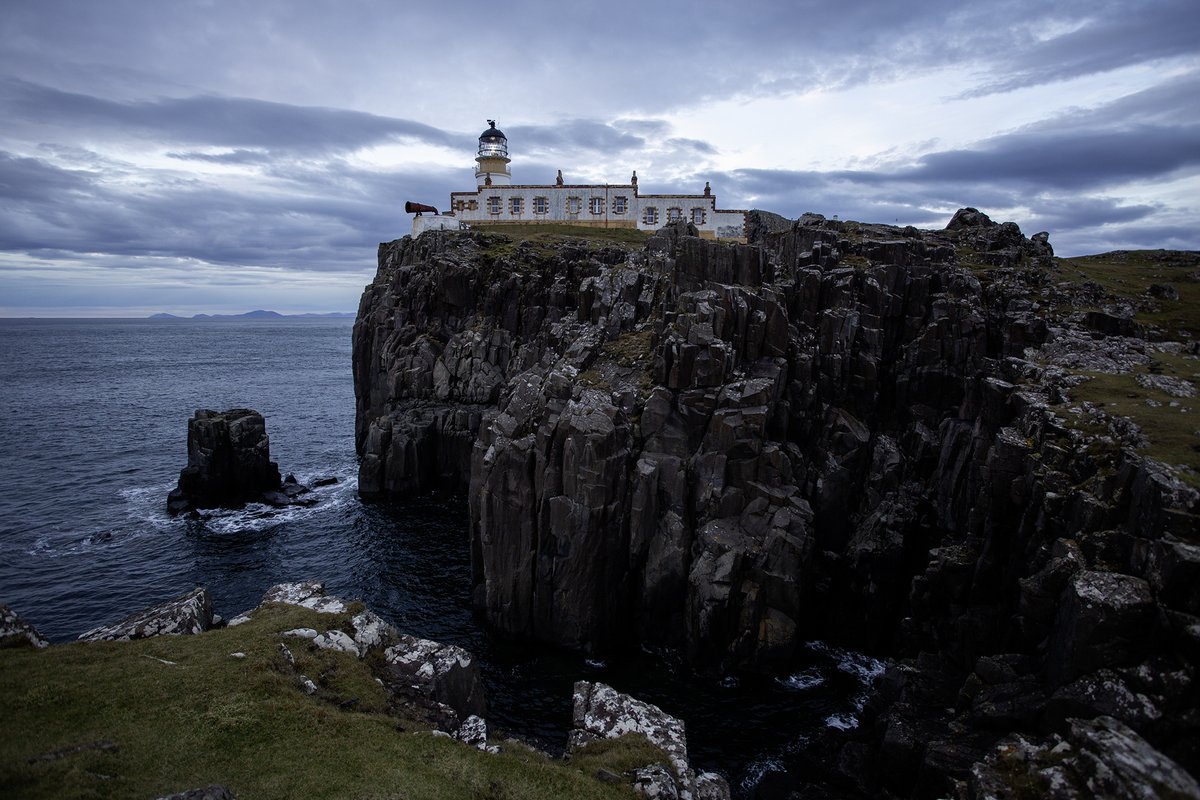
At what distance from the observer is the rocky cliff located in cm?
2192

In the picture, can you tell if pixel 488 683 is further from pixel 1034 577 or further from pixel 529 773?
pixel 1034 577

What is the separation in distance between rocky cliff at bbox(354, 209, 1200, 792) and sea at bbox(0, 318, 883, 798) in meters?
2.56

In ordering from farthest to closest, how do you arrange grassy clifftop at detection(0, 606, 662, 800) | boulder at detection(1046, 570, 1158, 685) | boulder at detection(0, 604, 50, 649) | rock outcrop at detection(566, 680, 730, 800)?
boulder at detection(0, 604, 50, 649) → rock outcrop at detection(566, 680, 730, 800) → boulder at detection(1046, 570, 1158, 685) → grassy clifftop at detection(0, 606, 662, 800)

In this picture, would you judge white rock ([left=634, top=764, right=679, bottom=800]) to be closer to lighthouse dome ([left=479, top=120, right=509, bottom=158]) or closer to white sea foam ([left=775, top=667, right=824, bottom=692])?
white sea foam ([left=775, top=667, right=824, bottom=692])

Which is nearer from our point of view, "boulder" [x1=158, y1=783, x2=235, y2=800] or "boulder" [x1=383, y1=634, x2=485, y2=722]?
"boulder" [x1=158, y1=783, x2=235, y2=800]

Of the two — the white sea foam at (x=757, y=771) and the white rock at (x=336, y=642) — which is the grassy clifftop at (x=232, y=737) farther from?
the white sea foam at (x=757, y=771)

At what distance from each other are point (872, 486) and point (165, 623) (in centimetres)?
4231

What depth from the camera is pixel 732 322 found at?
45.2 m

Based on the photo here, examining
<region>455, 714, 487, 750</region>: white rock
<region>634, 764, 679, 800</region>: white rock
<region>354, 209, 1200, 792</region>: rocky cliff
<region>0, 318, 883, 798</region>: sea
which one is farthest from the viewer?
<region>0, 318, 883, 798</region>: sea

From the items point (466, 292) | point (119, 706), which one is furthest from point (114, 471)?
point (119, 706)

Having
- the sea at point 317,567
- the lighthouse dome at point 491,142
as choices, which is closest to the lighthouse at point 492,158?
the lighthouse dome at point 491,142

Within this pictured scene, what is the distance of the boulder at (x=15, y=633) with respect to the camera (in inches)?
844

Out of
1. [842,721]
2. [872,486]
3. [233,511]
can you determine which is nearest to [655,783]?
[842,721]

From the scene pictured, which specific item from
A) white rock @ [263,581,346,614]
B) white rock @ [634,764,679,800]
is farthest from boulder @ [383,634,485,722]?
white rock @ [634,764,679,800]
